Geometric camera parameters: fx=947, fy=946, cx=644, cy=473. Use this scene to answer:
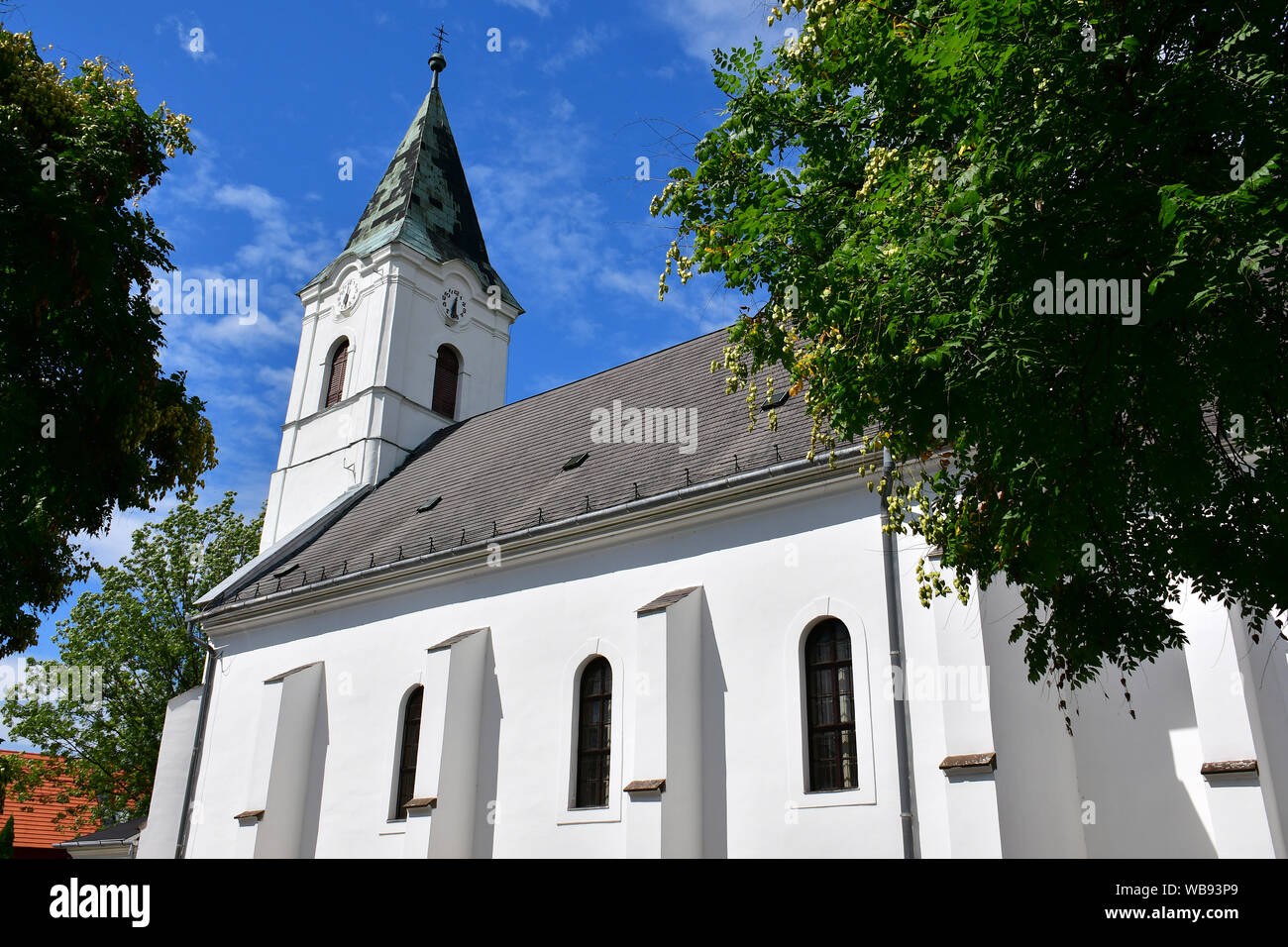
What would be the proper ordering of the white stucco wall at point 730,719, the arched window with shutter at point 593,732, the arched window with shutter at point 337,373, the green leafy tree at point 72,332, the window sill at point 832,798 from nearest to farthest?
the green leafy tree at point 72,332, the white stucco wall at point 730,719, the window sill at point 832,798, the arched window with shutter at point 593,732, the arched window with shutter at point 337,373

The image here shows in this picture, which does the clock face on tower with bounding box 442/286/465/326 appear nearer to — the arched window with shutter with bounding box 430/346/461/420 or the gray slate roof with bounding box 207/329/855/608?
the arched window with shutter with bounding box 430/346/461/420

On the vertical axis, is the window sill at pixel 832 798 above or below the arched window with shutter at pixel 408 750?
below

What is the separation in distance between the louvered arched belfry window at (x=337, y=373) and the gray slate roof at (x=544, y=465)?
10.4ft

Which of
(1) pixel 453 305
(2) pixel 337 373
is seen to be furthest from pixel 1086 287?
(2) pixel 337 373

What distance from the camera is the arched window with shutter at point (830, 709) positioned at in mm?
11578

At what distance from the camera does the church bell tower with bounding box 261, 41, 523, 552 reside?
24203 millimetres

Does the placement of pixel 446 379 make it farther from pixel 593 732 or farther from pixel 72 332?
pixel 72 332

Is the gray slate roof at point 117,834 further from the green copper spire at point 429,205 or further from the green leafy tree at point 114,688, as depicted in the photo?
the green copper spire at point 429,205

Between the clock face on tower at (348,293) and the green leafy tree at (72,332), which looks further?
the clock face on tower at (348,293)

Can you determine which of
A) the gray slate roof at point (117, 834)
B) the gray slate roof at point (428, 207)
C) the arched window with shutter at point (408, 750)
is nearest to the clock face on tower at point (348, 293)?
the gray slate roof at point (428, 207)

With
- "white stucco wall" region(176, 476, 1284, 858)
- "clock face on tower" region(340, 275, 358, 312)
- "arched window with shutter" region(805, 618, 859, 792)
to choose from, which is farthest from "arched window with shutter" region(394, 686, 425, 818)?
"clock face on tower" region(340, 275, 358, 312)

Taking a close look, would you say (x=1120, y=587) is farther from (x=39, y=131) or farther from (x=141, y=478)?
(x=39, y=131)

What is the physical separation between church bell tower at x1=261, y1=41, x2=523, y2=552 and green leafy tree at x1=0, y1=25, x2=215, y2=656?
44.0 ft
